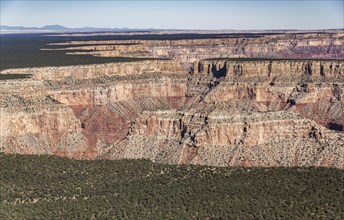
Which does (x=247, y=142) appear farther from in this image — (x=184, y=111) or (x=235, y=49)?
(x=235, y=49)

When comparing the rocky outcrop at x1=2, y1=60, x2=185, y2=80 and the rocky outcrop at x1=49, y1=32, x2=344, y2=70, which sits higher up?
the rocky outcrop at x1=2, y1=60, x2=185, y2=80

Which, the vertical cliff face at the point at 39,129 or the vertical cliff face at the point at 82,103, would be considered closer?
the vertical cliff face at the point at 39,129

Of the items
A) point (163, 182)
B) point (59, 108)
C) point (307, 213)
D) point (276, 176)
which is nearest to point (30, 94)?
point (59, 108)

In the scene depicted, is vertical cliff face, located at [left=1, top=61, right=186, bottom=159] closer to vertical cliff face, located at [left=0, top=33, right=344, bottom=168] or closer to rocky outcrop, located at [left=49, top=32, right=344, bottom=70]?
vertical cliff face, located at [left=0, top=33, right=344, bottom=168]

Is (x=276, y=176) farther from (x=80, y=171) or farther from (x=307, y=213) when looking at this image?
(x=80, y=171)


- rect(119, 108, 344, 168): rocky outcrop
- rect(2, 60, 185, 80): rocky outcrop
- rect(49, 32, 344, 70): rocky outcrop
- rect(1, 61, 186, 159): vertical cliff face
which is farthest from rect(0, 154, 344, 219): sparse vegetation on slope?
rect(49, 32, 344, 70): rocky outcrop

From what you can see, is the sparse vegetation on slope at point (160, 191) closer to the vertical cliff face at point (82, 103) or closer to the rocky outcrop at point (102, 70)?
the vertical cliff face at point (82, 103)

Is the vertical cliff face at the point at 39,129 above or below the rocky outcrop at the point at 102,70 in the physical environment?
below

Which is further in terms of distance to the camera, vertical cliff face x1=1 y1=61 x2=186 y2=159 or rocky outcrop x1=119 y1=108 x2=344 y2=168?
vertical cliff face x1=1 y1=61 x2=186 y2=159

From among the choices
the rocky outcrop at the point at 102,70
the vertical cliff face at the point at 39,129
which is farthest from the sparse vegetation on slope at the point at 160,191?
the rocky outcrop at the point at 102,70
